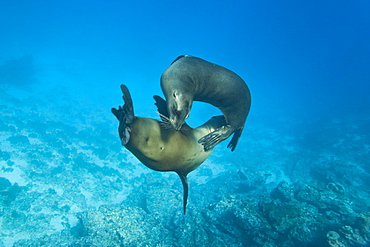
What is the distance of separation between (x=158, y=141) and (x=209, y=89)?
125cm

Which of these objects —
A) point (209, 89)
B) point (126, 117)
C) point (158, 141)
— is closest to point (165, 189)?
point (209, 89)

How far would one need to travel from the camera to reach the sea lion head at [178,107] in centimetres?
216

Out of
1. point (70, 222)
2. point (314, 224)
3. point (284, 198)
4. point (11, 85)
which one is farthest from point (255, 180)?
point (11, 85)

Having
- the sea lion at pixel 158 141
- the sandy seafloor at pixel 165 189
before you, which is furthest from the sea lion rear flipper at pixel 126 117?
the sandy seafloor at pixel 165 189

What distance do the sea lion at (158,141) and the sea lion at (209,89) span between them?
7.9 inches

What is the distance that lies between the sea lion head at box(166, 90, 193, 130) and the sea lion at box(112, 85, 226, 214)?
9 centimetres

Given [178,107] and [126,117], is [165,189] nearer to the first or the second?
[178,107]

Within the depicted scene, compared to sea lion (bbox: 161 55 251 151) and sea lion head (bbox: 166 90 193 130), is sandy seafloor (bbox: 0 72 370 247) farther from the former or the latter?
sea lion head (bbox: 166 90 193 130)

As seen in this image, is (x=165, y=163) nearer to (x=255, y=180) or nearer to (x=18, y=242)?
(x=18, y=242)

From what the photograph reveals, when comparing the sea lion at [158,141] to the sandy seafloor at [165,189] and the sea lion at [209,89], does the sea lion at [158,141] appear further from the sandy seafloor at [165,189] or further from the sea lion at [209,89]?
the sandy seafloor at [165,189]

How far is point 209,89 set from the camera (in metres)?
2.91

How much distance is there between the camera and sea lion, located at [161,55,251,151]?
2.43m

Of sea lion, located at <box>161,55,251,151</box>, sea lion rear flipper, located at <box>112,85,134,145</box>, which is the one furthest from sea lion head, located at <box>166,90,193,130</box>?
sea lion rear flipper, located at <box>112,85,134,145</box>

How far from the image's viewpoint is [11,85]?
102 feet
